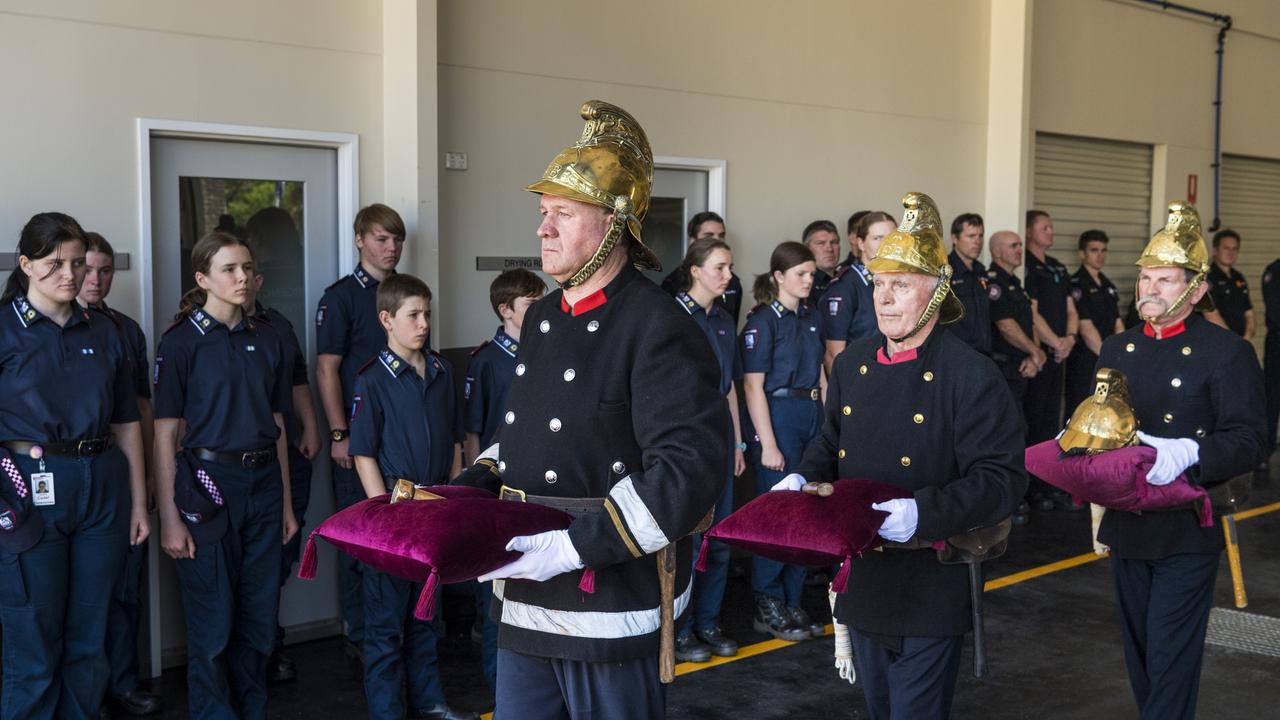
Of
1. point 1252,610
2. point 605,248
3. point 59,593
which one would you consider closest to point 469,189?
point 59,593

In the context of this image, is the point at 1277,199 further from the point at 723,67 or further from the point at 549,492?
the point at 549,492

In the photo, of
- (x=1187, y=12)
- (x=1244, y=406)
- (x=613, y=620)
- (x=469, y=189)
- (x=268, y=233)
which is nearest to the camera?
(x=613, y=620)

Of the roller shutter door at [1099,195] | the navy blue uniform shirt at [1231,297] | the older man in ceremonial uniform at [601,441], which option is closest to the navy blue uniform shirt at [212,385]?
the older man in ceremonial uniform at [601,441]

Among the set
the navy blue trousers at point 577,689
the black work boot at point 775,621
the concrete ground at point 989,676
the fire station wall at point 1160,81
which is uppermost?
the fire station wall at point 1160,81

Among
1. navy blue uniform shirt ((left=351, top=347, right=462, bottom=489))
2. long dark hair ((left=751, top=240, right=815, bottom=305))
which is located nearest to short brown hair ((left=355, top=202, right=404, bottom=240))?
navy blue uniform shirt ((left=351, top=347, right=462, bottom=489))

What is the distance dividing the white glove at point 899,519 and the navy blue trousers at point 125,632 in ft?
10.9

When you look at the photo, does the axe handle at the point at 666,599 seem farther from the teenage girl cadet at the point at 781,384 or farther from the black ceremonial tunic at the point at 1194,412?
the teenage girl cadet at the point at 781,384

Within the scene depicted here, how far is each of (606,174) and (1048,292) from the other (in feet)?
24.7

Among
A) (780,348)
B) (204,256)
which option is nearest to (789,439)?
(780,348)

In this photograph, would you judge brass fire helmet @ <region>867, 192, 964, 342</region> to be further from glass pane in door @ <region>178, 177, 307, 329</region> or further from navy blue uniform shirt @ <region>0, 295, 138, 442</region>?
glass pane in door @ <region>178, 177, 307, 329</region>

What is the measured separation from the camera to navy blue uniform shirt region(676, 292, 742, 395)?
6055 mm

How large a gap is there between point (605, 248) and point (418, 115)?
3506 millimetres

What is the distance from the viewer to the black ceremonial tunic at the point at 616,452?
2637 mm

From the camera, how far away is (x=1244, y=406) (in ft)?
13.5
